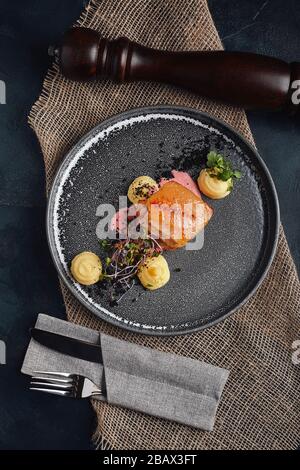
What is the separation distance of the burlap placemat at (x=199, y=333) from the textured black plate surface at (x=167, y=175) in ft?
0.15

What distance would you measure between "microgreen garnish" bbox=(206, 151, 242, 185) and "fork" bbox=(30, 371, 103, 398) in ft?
1.85

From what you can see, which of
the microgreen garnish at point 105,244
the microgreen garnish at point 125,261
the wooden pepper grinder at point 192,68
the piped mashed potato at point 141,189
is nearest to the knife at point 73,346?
the microgreen garnish at point 125,261

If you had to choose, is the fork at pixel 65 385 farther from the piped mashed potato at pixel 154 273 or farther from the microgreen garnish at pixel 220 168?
the microgreen garnish at pixel 220 168

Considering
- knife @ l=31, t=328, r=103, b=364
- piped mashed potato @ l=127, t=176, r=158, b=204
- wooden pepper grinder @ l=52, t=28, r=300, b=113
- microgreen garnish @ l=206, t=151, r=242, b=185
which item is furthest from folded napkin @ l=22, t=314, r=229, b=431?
wooden pepper grinder @ l=52, t=28, r=300, b=113

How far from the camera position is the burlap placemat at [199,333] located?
1.37 meters

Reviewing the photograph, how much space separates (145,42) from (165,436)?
95 cm

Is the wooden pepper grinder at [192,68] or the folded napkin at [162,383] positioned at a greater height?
the wooden pepper grinder at [192,68]

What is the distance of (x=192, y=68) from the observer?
4.30 feet

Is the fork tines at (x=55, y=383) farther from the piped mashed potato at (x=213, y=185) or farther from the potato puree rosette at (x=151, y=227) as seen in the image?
the piped mashed potato at (x=213, y=185)

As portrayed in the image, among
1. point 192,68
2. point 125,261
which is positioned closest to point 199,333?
point 125,261

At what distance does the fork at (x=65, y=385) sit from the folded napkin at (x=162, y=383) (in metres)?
0.04

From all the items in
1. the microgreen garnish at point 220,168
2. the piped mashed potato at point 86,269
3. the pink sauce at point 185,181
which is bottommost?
the piped mashed potato at point 86,269

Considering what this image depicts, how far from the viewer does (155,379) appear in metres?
1.36

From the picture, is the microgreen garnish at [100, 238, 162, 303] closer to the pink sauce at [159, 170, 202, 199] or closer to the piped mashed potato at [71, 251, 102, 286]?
the piped mashed potato at [71, 251, 102, 286]
